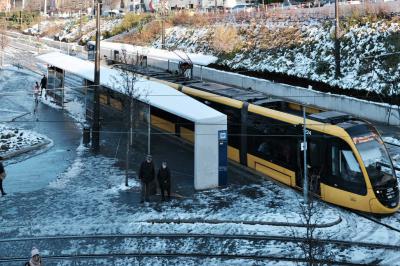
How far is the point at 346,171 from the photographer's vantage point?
15.6m

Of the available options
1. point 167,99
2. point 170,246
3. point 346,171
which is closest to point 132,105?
point 167,99

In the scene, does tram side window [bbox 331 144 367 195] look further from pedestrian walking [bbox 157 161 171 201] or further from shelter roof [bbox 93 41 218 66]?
shelter roof [bbox 93 41 218 66]

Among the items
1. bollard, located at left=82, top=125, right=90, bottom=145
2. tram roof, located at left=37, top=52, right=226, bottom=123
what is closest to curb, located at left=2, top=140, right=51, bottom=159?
bollard, located at left=82, top=125, right=90, bottom=145

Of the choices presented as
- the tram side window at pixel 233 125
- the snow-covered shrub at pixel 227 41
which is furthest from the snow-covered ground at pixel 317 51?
the tram side window at pixel 233 125

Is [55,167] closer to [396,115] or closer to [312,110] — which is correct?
[312,110]

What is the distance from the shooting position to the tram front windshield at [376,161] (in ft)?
50.4

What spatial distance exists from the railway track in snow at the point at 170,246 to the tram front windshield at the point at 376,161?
2.40 meters

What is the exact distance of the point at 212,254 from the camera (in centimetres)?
1323

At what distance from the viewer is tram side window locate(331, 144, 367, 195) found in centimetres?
1538

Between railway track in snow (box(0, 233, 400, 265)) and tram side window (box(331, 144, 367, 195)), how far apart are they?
7.17 feet

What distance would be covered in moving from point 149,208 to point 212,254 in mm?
3705

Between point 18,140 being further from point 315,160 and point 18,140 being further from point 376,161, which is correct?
point 376,161

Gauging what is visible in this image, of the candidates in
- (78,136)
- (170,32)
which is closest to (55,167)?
(78,136)

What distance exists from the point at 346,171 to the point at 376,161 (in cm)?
92
